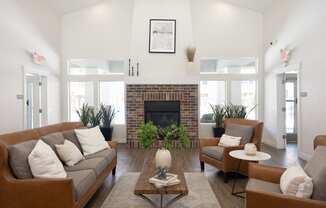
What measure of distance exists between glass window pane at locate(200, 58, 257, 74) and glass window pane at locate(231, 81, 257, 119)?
368 mm

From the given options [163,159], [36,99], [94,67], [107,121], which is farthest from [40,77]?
[163,159]

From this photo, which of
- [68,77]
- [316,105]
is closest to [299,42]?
[316,105]

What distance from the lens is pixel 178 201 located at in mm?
3344

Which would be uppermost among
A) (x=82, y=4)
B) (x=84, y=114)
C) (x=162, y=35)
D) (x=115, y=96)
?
(x=82, y=4)

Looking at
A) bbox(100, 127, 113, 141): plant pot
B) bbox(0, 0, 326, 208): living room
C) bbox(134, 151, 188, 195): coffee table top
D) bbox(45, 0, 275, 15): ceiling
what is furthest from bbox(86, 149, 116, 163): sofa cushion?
bbox(45, 0, 275, 15): ceiling

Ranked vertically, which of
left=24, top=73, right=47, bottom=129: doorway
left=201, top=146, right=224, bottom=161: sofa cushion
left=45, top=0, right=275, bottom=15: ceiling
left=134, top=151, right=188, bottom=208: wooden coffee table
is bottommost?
left=134, top=151, right=188, bottom=208: wooden coffee table

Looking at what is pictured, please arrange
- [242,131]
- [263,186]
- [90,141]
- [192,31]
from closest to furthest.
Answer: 1. [263,186]
2. [90,141]
3. [242,131]
4. [192,31]

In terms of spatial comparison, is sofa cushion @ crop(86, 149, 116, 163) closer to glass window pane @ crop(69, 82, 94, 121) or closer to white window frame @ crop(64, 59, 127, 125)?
white window frame @ crop(64, 59, 127, 125)

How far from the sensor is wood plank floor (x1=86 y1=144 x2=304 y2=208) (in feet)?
11.3

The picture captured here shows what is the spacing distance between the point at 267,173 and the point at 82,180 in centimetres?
207

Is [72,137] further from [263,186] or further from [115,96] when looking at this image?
[115,96]

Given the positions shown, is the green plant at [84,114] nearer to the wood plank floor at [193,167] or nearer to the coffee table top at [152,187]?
the wood plank floor at [193,167]

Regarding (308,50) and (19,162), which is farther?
(308,50)

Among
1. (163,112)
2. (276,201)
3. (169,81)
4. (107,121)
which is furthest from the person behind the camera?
(107,121)
